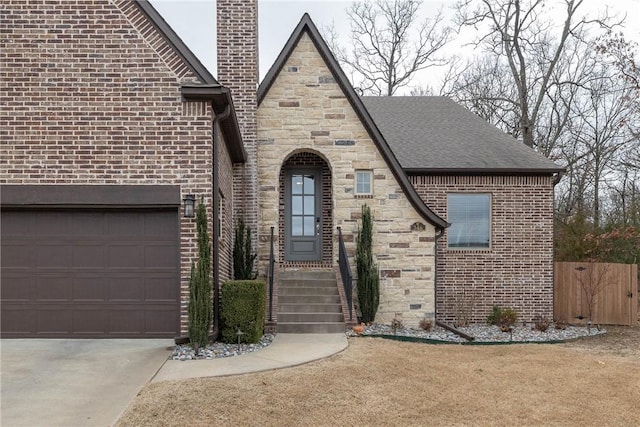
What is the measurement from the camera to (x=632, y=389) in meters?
6.64

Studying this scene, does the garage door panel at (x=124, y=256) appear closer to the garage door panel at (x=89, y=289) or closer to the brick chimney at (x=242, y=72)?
the garage door panel at (x=89, y=289)

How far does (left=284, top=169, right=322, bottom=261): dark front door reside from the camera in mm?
13023

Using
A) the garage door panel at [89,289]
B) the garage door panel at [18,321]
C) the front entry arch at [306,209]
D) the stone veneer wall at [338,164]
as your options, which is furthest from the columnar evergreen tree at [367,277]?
the garage door panel at [18,321]

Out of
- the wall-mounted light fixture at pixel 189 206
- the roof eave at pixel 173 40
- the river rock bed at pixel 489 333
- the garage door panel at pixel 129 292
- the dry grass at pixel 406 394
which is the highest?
the roof eave at pixel 173 40

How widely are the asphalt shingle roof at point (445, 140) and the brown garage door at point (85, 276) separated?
6.76m

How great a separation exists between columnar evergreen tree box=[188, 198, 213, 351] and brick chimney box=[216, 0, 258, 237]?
3812 millimetres

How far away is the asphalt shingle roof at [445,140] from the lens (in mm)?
13047

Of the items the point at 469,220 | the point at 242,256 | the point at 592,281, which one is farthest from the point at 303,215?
the point at 592,281

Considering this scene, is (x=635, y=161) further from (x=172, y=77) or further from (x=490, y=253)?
(x=172, y=77)

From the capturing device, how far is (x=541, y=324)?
12000 mm

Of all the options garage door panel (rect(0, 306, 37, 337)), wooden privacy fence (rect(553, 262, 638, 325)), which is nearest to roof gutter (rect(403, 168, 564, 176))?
wooden privacy fence (rect(553, 262, 638, 325))

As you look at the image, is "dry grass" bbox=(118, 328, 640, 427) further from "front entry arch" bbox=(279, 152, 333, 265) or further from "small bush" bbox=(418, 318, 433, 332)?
"front entry arch" bbox=(279, 152, 333, 265)

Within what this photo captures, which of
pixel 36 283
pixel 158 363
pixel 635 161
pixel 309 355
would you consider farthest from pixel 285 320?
pixel 635 161

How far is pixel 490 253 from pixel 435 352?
4942mm
